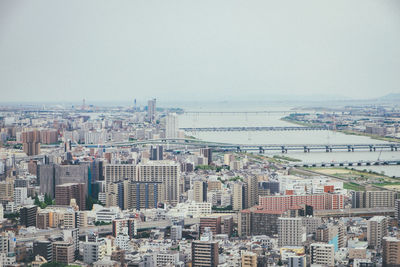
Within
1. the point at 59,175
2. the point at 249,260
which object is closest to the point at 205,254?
the point at 249,260

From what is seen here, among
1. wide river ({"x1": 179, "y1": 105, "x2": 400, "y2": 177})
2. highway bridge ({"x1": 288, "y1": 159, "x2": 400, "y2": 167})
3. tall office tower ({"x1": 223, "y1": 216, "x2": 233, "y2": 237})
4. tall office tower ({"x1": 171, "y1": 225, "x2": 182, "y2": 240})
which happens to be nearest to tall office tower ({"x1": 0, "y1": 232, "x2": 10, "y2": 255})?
tall office tower ({"x1": 171, "y1": 225, "x2": 182, "y2": 240})

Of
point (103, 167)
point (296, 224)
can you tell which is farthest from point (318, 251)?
point (103, 167)

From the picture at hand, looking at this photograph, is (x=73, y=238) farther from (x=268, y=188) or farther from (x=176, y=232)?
(x=268, y=188)

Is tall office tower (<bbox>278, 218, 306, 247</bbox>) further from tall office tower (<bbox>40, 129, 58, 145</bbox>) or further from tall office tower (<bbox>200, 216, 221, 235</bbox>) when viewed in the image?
tall office tower (<bbox>40, 129, 58, 145</bbox>)

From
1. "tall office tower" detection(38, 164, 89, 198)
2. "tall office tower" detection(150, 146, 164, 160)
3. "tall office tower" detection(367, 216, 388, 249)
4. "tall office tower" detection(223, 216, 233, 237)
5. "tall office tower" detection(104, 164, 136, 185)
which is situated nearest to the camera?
"tall office tower" detection(367, 216, 388, 249)

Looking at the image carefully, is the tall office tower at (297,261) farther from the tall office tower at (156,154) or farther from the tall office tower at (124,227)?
the tall office tower at (156,154)

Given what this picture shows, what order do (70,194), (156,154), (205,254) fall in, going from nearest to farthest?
(205,254), (70,194), (156,154)
